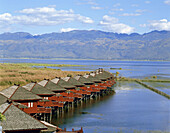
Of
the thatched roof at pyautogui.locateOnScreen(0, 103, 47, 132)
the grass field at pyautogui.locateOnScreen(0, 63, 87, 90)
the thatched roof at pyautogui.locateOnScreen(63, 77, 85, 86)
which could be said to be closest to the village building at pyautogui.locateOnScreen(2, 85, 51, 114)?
the thatched roof at pyautogui.locateOnScreen(0, 103, 47, 132)

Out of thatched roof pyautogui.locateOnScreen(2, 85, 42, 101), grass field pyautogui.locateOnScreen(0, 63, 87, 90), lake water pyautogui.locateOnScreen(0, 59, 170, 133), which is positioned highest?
thatched roof pyautogui.locateOnScreen(2, 85, 42, 101)

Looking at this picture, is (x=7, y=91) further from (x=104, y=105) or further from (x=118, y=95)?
(x=118, y=95)

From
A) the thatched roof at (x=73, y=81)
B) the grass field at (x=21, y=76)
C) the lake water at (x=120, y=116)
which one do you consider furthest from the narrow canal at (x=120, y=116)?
the grass field at (x=21, y=76)

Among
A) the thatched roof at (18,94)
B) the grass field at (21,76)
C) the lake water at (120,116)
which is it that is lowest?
the lake water at (120,116)

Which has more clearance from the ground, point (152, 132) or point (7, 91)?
point (7, 91)

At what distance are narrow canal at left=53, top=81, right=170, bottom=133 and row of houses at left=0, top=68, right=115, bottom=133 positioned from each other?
2.47m

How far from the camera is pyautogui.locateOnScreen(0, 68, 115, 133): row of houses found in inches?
1073

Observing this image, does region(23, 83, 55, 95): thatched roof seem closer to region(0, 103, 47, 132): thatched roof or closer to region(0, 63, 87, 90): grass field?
region(0, 63, 87, 90): grass field

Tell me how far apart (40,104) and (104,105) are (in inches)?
709

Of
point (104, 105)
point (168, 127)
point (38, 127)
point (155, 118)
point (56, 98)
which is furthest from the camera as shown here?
point (104, 105)

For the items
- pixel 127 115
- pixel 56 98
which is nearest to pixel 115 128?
pixel 127 115

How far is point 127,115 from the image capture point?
4916 cm

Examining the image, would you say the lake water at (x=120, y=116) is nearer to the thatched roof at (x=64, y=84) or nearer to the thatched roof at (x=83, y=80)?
the thatched roof at (x=64, y=84)

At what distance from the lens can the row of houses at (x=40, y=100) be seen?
89.5ft
